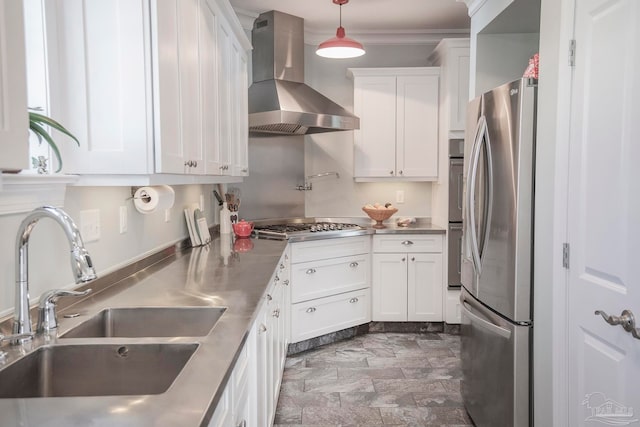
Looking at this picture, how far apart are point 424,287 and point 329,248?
100 centimetres

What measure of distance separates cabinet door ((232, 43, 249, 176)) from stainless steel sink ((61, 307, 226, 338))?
1609 millimetres

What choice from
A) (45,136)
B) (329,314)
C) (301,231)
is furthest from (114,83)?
(329,314)

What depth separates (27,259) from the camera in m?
1.19

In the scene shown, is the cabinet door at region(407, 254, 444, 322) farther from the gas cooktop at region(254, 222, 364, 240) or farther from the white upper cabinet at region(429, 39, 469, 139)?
the white upper cabinet at region(429, 39, 469, 139)

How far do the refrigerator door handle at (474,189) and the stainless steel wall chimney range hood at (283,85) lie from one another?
5.11 feet

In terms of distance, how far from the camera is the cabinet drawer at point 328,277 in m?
3.52

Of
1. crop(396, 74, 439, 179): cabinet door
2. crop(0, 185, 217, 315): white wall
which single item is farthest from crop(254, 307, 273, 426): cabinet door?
crop(396, 74, 439, 179): cabinet door

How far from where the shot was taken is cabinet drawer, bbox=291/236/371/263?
351cm

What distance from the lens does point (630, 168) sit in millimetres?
1402

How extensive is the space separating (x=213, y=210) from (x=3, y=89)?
120 inches

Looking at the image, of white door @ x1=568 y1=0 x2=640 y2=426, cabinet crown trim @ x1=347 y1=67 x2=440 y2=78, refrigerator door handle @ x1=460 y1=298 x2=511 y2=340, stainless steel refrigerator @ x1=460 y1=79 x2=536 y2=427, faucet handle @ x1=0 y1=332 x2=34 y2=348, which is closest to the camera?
faucet handle @ x1=0 y1=332 x2=34 y2=348

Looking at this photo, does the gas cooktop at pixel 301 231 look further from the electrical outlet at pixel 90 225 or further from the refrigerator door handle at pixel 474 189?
the electrical outlet at pixel 90 225

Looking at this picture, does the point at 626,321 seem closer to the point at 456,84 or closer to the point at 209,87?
the point at 209,87

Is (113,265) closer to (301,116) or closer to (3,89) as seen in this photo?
(3,89)
